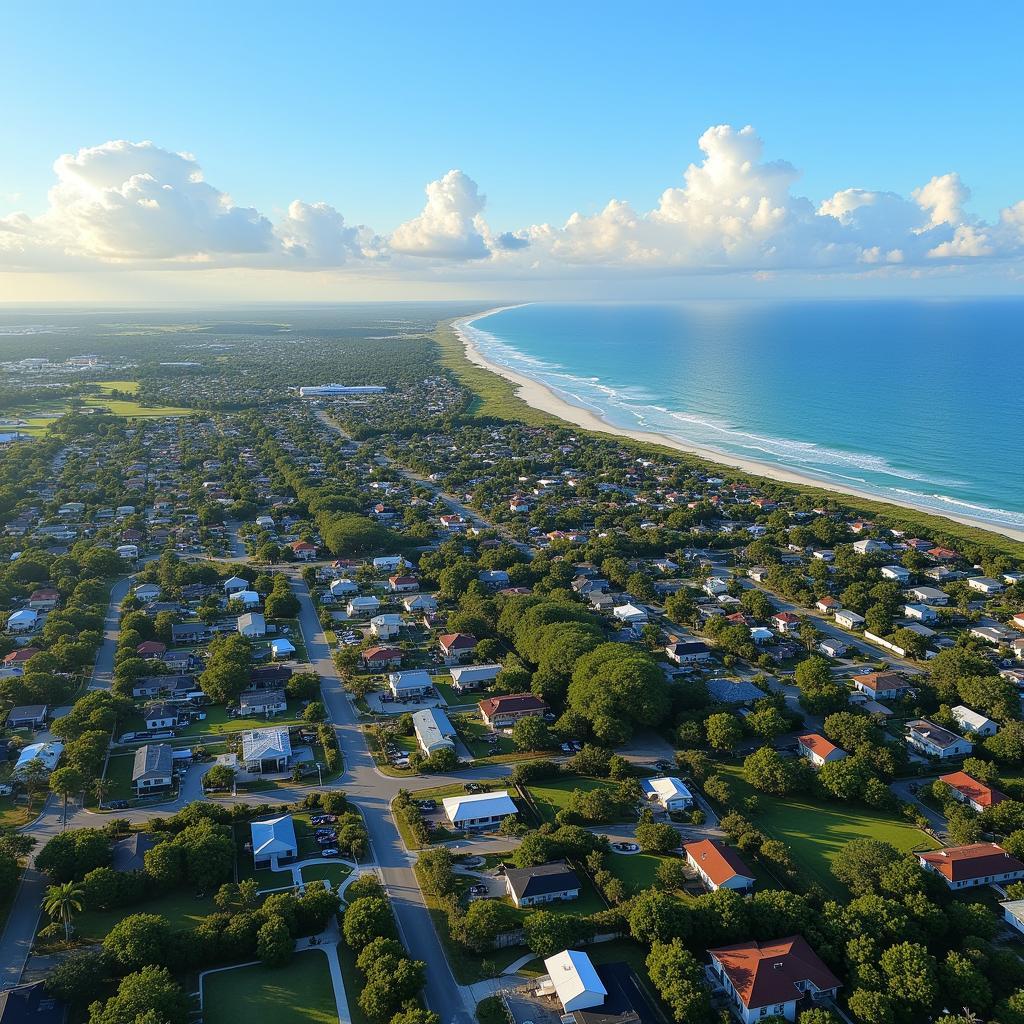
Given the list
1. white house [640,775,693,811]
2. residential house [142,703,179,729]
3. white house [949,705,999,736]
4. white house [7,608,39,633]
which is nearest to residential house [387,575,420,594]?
residential house [142,703,179,729]

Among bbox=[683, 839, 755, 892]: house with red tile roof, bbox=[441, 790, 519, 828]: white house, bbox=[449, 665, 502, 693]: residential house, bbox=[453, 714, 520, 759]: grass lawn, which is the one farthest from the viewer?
bbox=[449, 665, 502, 693]: residential house

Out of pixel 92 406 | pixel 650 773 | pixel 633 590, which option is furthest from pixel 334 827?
pixel 92 406

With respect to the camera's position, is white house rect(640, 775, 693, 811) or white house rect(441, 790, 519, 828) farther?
white house rect(640, 775, 693, 811)

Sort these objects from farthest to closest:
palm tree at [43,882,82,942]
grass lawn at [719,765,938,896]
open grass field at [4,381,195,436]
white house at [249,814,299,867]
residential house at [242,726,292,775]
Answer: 1. open grass field at [4,381,195,436]
2. residential house at [242,726,292,775]
3. grass lawn at [719,765,938,896]
4. white house at [249,814,299,867]
5. palm tree at [43,882,82,942]

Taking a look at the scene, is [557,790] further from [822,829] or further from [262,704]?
[262,704]

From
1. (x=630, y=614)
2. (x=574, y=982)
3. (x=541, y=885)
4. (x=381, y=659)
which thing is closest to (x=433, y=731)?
(x=381, y=659)

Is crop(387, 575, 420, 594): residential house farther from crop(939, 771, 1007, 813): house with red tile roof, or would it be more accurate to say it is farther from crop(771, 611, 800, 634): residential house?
crop(939, 771, 1007, 813): house with red tile roof

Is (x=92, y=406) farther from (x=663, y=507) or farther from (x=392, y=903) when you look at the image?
(x=392, y=903)
